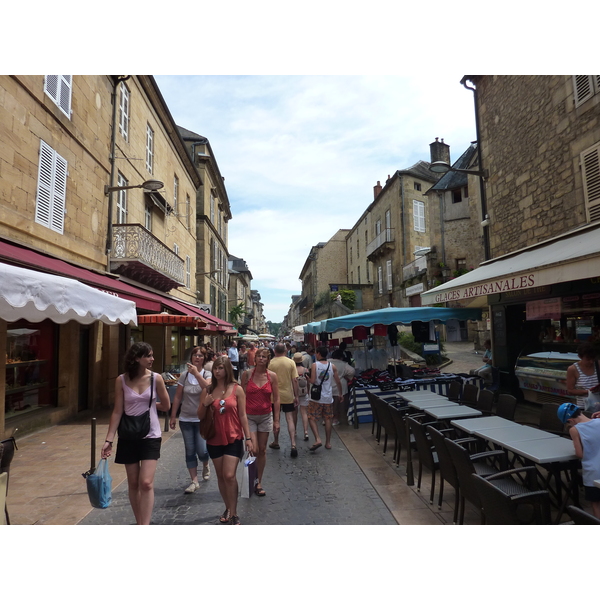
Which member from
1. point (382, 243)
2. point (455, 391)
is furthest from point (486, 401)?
point (382, 243)

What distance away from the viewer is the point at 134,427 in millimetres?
3350

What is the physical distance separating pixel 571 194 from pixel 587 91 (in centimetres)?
178

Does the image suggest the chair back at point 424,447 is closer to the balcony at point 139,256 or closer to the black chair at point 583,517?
the black chair at point 583,517

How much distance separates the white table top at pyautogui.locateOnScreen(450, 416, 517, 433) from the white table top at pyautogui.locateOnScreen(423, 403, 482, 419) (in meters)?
0.32

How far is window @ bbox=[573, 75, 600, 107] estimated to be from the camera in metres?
7.05

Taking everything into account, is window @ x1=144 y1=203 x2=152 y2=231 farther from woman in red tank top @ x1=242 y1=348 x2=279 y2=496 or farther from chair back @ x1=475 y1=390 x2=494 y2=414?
chair back @ x1=475 y1=390 x2=494 y2=414

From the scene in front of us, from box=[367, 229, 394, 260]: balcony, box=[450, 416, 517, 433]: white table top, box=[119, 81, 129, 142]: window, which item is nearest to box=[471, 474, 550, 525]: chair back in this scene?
box=[450, 416, 517, 433]: white table top

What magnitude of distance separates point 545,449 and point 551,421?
1.40 metres

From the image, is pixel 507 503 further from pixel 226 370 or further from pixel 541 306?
pixel 541 306

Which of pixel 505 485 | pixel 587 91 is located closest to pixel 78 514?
pixel 505 485

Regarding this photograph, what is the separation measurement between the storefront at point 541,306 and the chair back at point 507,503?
10.9 ft

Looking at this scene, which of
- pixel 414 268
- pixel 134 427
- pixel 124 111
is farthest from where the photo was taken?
pixel 414 268

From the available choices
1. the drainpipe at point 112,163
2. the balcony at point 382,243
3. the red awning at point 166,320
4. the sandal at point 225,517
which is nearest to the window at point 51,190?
the drainpipe at point 112,163

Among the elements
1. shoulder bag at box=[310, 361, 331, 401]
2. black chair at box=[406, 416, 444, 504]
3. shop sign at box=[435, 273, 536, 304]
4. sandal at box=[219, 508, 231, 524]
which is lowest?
sandal at box=[219, 508, 231, 524]
